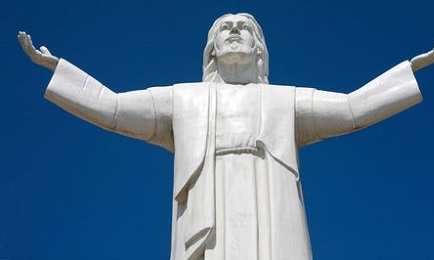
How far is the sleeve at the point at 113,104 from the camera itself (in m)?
9.14

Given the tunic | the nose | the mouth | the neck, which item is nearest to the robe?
the tunic

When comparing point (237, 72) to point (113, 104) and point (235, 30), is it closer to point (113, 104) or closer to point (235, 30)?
point (235, 30)

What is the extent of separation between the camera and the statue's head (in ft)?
33.1

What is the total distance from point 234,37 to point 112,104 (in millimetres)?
1835

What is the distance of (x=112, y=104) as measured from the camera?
927 cm

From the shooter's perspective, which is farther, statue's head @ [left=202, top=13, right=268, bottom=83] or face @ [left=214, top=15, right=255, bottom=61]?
statue's head @ [left=202, top=13, right=268, bottom=83]

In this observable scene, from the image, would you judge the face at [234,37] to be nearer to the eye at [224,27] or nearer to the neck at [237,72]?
the eye at [224,27]

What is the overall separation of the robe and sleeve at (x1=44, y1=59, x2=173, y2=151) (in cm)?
1

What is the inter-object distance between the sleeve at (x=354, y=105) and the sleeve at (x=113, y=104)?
5.47ft

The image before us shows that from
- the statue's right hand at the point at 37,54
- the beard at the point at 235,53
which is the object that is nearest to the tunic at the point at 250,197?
the beard at the point at 235,53

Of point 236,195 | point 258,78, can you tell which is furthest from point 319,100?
point 236,195

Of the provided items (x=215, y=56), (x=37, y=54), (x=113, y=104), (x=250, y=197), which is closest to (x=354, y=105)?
(x=250, y=197)

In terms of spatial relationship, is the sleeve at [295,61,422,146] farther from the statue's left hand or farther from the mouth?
the mouth

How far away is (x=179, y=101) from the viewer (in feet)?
31.1
